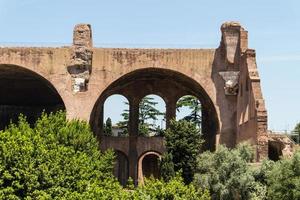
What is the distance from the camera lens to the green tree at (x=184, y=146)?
28.4m

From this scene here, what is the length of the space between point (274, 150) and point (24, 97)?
22.3 metres

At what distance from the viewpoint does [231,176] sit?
25844 mm

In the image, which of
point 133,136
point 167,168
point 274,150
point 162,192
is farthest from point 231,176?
point 133,136

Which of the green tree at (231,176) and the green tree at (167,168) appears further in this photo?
the green tree at (167,168)

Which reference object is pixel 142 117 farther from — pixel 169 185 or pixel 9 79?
pixel 169 185

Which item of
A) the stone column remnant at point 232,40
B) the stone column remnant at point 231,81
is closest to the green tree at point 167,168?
the stone column remnant at point 231,81

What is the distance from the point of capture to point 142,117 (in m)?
57.9

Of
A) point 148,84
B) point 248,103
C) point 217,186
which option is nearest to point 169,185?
point 217,186

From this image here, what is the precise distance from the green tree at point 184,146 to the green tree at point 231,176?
4.40ft

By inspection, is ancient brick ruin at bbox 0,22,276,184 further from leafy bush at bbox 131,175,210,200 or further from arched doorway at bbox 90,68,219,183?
leafy bush at bbox 131,175,210,200

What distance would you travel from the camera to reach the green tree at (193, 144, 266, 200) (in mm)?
25547

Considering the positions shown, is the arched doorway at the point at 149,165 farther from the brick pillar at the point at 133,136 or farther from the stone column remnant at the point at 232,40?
the stone column remnant at the point at 232,40

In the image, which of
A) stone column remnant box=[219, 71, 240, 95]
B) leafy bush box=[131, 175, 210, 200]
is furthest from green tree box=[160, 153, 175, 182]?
leafy bush box=[131, 175, 210, 200]

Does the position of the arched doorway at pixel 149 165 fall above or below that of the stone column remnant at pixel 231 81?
below
